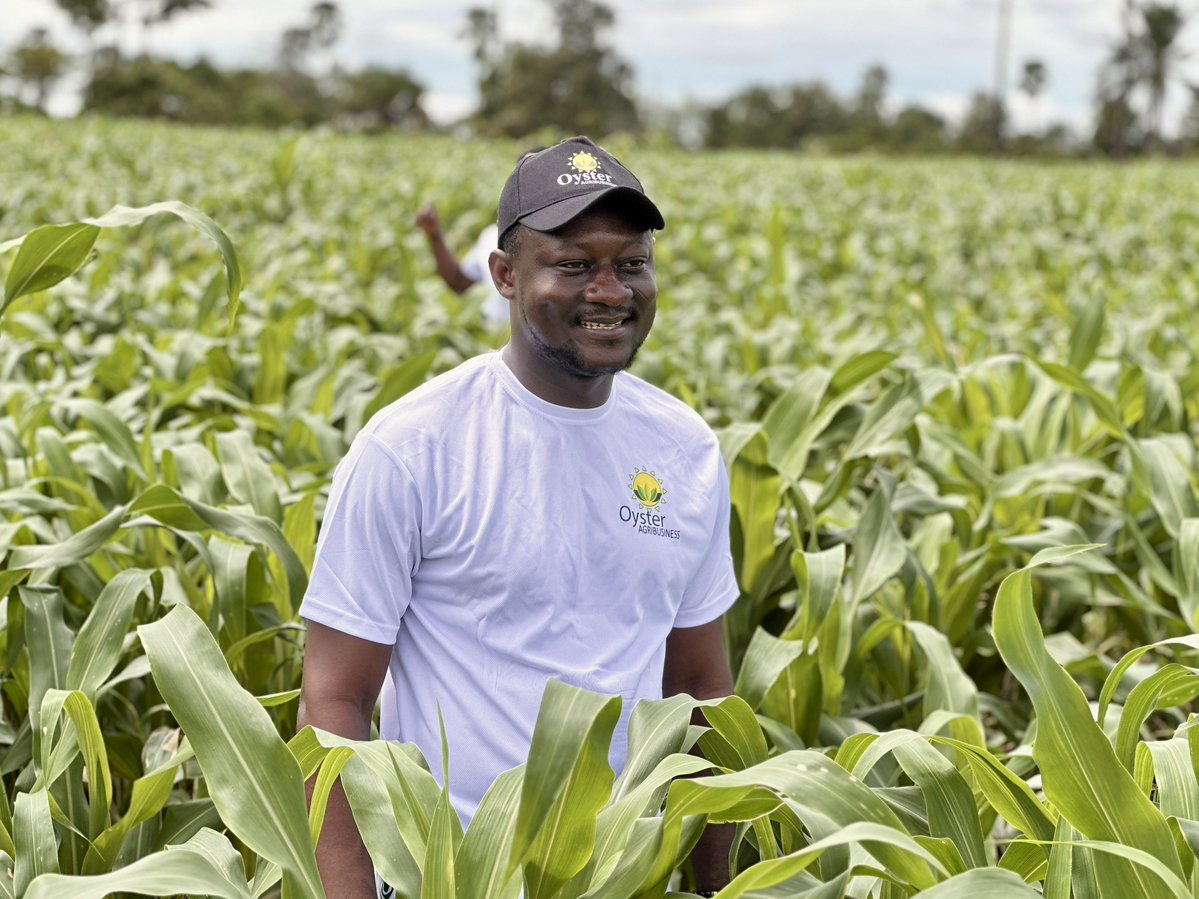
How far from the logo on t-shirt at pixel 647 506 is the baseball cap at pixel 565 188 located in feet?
1.19

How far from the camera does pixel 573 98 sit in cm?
6356

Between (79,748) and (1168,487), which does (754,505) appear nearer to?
(1168,487)

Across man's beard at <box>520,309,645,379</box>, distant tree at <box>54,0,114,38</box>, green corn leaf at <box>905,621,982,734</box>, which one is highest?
distant tree at <box>54,0,114,38</box>

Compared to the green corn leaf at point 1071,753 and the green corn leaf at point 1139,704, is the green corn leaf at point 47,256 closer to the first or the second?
the green corn leaf at point 1071,753

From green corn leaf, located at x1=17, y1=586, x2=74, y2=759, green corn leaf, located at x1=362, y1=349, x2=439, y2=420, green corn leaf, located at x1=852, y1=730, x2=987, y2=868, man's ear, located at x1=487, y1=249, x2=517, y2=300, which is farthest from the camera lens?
green corn leaf, located at x1=362, y1=349, x2=439, y2=420

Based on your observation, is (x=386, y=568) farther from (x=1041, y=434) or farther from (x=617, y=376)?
(x=1041, y=434)

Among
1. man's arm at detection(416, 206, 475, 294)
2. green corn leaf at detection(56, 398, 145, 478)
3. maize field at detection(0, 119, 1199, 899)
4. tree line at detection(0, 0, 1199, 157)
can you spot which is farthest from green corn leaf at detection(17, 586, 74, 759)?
tree line at detection(0, 0, 1199, 157)

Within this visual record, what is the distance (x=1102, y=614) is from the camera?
355cm

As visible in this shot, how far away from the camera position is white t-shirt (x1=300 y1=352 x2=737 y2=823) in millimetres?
1689

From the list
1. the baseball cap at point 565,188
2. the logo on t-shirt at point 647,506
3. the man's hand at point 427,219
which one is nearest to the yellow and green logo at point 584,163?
the baseball cap at point 565,188

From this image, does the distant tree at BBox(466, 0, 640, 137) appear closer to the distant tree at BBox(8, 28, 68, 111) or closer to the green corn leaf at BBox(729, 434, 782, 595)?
the distant tree at BBox(8, 28, 68, 111)

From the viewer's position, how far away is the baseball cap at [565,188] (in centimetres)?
169

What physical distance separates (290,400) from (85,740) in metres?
2.31

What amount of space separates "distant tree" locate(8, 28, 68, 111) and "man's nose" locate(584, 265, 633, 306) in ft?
195
